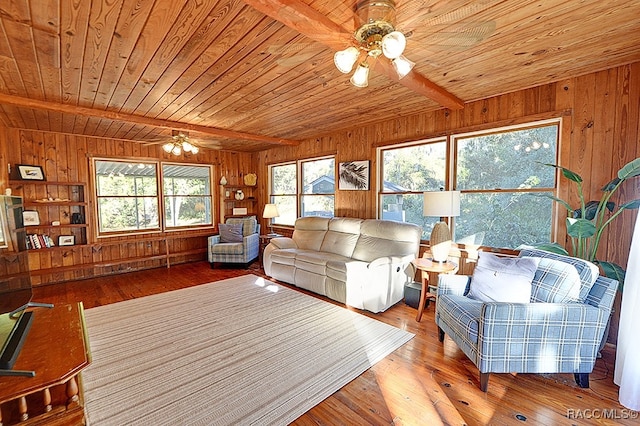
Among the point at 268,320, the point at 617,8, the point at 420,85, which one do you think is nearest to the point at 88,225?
the point at 268,320

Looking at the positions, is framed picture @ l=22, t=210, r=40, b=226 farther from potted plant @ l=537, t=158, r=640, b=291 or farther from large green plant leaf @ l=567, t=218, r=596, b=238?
large green plant leaf @ l=567, t=218, r=596, b=238

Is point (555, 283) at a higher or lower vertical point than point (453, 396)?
higher

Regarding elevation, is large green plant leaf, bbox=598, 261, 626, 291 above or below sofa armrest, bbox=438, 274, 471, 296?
above

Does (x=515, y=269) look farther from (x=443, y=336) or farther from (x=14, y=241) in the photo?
(x=14, y=241)

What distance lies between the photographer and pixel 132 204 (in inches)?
206

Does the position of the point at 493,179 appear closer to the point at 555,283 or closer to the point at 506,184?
the point at 506,184

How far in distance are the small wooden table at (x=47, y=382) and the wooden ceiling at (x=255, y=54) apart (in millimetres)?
1791

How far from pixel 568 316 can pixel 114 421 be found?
2956mm

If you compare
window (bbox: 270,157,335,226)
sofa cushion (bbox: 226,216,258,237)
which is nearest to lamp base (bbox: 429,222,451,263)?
window (bbox: 270,157,335,226)

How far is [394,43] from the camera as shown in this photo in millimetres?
1391

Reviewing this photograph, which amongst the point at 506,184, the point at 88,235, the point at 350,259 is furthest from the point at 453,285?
the point at 88,235

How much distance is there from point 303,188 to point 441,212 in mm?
3259

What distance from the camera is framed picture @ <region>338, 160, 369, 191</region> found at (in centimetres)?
439

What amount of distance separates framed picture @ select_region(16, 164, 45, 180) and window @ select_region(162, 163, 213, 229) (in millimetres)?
1753
